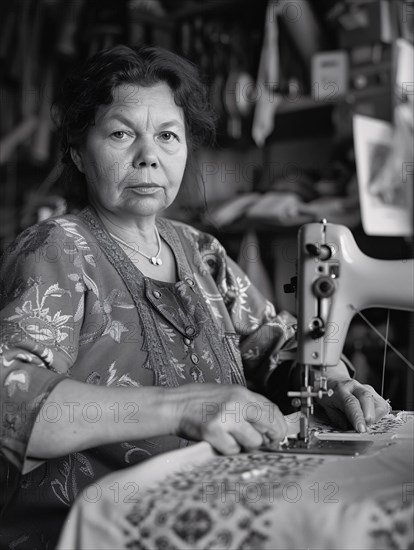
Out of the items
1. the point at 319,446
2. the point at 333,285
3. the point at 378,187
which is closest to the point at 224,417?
the point at 319,446

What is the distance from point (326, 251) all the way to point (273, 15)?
2158 mm

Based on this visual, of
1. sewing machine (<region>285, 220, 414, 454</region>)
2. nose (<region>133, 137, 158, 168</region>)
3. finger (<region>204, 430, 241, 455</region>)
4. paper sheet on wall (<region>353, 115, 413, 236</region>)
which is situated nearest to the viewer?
finger (<region>204, 430, 241, 455</region>)

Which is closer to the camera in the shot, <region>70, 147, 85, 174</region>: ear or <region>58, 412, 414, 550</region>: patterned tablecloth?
<region>58, 412, 414, 550</region>: patterned tablecloth

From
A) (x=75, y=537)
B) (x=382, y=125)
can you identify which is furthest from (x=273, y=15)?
(x=75, y=537)

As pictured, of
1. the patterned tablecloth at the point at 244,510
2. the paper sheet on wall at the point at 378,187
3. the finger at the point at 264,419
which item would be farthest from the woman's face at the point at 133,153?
the paper sheet on wall at the point at 378,187

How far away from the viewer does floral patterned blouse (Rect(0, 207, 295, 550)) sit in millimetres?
996

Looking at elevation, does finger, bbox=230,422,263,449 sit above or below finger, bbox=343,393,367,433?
above

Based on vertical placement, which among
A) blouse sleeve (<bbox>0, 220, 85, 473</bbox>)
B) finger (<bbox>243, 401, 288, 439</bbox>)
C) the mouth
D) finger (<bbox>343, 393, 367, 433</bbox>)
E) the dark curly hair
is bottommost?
finger (<bbox>343, 393, 367, 433</bbox>)

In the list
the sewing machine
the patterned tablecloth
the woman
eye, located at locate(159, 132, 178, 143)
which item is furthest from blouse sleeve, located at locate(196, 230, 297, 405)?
the patterned tablecloth

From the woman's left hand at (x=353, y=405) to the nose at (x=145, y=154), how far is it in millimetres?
538

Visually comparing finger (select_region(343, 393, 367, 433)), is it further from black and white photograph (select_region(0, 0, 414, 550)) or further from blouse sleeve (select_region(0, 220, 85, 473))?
blouse sleeve (select_region(0, 220, 85, 473))

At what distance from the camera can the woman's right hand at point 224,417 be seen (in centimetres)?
94

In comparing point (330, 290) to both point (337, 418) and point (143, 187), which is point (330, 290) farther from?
point (143, 187)

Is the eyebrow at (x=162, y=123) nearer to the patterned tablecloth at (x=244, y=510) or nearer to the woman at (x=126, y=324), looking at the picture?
the woman at (x=126, y=324)
